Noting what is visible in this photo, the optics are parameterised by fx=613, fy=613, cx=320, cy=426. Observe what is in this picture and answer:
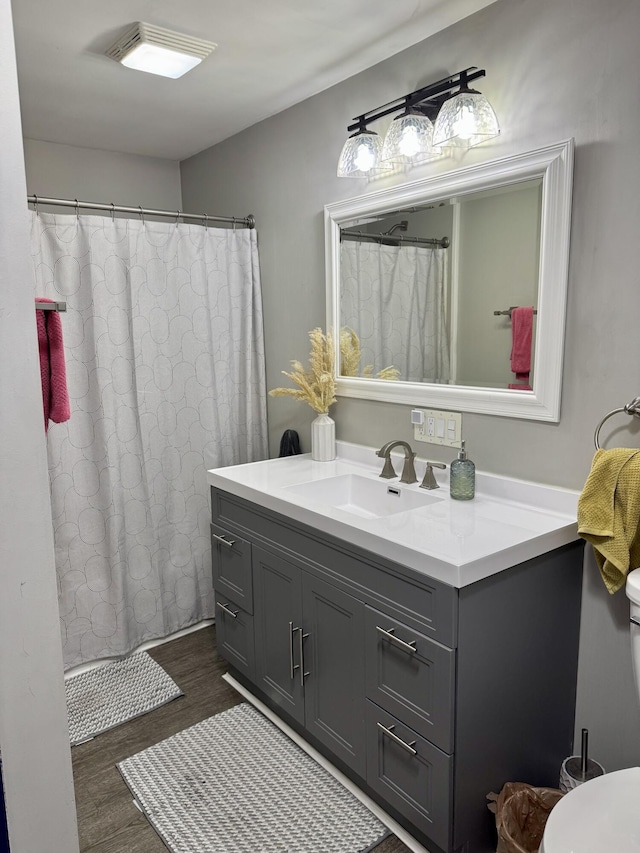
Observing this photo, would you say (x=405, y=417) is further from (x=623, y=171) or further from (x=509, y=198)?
(x=623, y=171)

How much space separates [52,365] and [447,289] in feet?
4.29

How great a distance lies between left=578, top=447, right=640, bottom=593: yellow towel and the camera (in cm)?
156

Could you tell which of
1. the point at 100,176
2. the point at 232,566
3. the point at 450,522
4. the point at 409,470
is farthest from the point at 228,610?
the point at 100,176

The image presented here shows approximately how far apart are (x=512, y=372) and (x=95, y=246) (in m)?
1.72

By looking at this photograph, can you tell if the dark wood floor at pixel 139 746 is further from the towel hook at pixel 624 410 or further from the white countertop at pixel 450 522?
the towel hook at pixel 624 410

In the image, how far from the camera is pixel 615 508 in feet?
5.17

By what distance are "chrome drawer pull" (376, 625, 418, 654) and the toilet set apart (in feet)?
1.50

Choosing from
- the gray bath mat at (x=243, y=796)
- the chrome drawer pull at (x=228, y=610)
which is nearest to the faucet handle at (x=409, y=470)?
the chrome drawer pull at (x=228, y=610)

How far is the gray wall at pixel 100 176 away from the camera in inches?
121

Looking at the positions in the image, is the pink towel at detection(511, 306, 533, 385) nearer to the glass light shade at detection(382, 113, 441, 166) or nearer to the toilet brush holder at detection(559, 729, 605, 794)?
the glass light shade at detection(382, 113, 441, 166)

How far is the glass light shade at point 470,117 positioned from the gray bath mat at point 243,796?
6.88 ft

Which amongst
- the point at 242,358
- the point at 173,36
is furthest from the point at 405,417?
the point at 173,36

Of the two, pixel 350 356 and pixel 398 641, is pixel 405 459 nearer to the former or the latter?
pixel 350 356

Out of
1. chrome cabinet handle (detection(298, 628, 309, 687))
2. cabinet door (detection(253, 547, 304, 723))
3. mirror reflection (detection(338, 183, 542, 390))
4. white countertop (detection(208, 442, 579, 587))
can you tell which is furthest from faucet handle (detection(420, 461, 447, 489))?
chrome cabinet handle (detection(298, 628, 309, 687))
